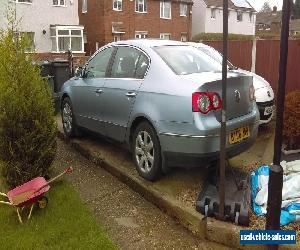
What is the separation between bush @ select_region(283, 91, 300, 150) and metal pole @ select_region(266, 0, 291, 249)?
11.2 feet

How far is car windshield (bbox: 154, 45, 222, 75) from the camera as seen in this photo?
15.0 ft

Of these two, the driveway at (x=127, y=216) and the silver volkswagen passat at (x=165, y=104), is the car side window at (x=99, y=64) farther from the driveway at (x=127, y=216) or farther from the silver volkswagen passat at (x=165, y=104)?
the driveway at (x=127, y=216)

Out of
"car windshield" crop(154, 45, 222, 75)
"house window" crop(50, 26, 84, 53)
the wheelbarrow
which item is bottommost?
the wheelbarrow

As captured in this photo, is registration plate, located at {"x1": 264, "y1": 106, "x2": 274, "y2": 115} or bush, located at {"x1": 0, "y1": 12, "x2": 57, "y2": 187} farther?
registration plate, located at {"x1": 264, "y1": 106, "x2": 274, "y2": 115}

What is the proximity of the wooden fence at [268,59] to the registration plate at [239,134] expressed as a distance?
140 inches

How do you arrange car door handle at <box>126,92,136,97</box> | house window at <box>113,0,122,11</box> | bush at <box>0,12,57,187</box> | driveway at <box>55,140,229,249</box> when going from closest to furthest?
driveway at <box>55,140,229,249</box> → bush at <box>0,12,57,187</box> → car door handle at <box>126,92,136,97</box> → house window at <box>113,0,122,11</box>

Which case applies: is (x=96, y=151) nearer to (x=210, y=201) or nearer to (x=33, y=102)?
(x=33, y=102)

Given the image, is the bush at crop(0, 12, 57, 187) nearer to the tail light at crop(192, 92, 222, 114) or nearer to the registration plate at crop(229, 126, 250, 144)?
the tail light at crop(192, 92, 222, 114)

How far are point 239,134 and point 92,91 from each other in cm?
242

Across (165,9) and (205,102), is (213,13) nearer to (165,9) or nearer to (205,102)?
(165,9)

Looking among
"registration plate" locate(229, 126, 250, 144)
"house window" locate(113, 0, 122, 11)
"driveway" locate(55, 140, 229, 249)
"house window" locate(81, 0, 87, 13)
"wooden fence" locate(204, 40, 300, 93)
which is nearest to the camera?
"driveway" locate(55, 140, 229, 249)

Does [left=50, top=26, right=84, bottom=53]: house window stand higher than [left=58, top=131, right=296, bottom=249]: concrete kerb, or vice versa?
[left=50, top=26, right=84, bottom=53]: house window

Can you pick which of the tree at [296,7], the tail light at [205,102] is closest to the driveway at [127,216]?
the tail light at [205,102]

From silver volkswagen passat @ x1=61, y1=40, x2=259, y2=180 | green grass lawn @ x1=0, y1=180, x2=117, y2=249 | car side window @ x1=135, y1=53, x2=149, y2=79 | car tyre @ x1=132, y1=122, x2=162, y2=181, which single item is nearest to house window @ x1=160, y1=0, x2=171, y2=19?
silver volkswagen passat @ x1=61, y1=40, x2=259, y2=180
